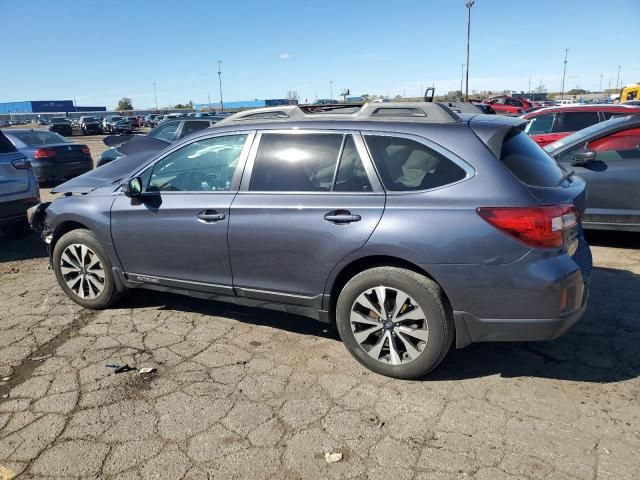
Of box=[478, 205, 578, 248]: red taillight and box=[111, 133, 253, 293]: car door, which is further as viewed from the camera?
box=[111, 133, 253, 293]: car door

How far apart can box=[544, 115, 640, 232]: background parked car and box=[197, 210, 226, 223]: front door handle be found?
4.39 metres

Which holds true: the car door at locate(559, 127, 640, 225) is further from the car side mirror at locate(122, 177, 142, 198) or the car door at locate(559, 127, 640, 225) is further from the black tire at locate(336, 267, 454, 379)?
the car side mirror at locate(122, 177, 142, 198)

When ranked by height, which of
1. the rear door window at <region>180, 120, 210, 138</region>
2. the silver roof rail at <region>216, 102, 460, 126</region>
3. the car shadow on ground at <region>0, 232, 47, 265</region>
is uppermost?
the silver roof rail at <region>216, 102, 460, 126</region>

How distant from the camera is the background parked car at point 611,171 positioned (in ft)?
18.7

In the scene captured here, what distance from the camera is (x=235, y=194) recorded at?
3.73 m

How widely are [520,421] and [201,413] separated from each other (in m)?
1.87

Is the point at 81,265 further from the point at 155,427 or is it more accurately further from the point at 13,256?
the point at 13,256

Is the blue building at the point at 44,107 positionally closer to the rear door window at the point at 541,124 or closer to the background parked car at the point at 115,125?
the background parked car at the point at 115,125

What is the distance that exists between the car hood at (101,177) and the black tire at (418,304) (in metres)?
2.47

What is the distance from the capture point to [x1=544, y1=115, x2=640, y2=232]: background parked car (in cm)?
571

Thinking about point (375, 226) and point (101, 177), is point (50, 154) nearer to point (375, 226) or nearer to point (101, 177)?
point (101, 177)

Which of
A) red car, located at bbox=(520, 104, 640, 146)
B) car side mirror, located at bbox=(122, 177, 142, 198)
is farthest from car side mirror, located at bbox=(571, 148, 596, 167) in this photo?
car side mirror, located at bbox=(122, 177, 142, 198)

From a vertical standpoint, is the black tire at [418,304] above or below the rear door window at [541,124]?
below

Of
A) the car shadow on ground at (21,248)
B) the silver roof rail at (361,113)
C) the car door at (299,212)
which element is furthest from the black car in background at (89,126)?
the car door at (299,212)
